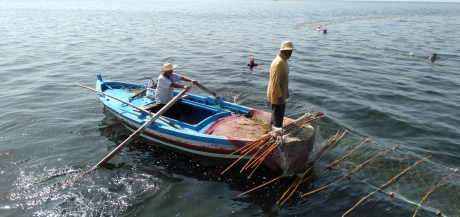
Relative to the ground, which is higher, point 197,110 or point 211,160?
point 197,110

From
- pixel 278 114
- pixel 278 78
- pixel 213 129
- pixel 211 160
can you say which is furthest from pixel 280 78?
pixel 211 160

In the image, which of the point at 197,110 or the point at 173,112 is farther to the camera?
the point at 197,110

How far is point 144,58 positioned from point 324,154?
60.9 feet

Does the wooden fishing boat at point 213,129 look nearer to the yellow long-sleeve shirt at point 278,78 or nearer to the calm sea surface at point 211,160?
the calm sea surface at point 211,160

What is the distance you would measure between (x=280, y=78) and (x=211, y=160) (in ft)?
12.1

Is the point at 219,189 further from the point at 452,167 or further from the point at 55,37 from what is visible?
the point at 55,37

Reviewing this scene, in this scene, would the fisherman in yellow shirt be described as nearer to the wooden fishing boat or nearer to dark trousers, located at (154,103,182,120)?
the wooden fishing boat

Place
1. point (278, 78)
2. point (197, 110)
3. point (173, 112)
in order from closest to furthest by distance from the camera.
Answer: point (278, 78), point (173, 112), point (197, 110)

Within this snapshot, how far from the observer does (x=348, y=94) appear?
17.6 m

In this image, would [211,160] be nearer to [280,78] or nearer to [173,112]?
[173,112]

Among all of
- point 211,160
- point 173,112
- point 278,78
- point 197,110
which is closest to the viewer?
point 278,78

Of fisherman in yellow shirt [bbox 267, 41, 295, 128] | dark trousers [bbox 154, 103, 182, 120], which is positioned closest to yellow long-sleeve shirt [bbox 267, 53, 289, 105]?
fisherman in yellow shirt [bbox 267, 41, 295, 128]

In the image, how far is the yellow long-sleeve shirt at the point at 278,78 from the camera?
8.41m

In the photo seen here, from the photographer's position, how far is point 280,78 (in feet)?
28.1
